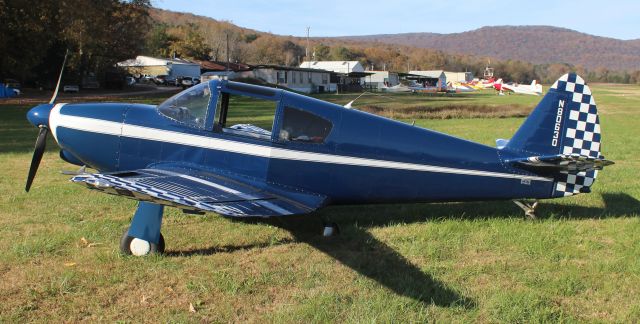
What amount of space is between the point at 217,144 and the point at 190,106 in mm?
558

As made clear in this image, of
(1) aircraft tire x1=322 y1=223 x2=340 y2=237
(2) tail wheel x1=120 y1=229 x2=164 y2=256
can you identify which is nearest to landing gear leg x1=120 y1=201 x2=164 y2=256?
(2) tail wheel x1=120 y1=229 x2=164 y2=256

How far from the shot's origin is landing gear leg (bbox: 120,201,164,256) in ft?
16.6

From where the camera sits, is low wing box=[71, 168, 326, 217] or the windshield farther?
the windshield

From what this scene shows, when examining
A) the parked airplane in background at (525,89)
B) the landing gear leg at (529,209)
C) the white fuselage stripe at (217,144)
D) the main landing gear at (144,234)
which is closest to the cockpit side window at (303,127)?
the white fuselage stripe at (217,144)

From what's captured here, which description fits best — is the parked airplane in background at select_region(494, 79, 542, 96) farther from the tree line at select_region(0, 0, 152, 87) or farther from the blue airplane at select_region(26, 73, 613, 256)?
the blue airplane at select_region(26, 73, 613, 256)

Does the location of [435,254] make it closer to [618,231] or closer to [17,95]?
[618,231]

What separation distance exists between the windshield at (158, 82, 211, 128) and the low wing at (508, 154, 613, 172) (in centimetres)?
370

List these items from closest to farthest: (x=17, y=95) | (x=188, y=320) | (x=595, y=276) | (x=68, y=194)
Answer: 1. (x=188, y=320)
2. (x=595, y=276)
3. (x=68, y=194)
4. (x=17, y=95)

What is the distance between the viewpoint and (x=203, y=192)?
475cm

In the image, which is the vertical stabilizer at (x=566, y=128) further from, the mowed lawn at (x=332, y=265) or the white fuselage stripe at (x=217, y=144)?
the white fuselage stripe at (x=217, y=144)

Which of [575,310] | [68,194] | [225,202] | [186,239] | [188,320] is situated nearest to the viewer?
[188,320]

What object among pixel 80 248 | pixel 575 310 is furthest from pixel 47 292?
pixel 575 310

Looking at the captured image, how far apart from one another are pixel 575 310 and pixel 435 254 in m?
1.50

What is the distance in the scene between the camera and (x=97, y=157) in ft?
18.8
